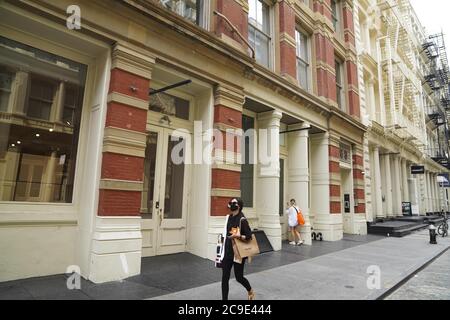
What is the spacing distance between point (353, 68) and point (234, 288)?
15.7 metres

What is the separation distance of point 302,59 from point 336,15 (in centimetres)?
590

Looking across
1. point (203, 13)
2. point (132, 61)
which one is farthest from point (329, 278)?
point (203, 13)

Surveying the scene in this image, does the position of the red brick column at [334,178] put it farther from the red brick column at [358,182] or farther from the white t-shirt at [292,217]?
the white t-shirt at [292,217]

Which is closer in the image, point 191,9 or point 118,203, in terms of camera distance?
point 118,203

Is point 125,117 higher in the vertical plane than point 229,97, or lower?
lower

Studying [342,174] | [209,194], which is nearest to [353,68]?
[342,174]

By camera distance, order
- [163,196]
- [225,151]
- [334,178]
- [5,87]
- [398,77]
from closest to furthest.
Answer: [5,87], [163,196], [225,151], [334,178], [398,77]

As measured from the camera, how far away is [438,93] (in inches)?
1665

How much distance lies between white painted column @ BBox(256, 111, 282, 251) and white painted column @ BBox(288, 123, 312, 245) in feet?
6.50

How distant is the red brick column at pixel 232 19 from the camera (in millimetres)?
9367

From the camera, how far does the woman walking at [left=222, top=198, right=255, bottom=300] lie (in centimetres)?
482

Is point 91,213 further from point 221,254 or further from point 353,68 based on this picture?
point 353,68

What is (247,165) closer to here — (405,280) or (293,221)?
(293,221)

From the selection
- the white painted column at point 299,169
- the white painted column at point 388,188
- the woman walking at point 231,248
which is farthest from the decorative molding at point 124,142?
the white painted column at point 388,188
